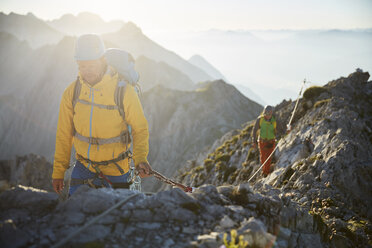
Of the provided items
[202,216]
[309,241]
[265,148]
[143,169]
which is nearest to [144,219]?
[202,216]

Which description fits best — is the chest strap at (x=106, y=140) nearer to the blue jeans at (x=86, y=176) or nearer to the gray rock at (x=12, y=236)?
the blue jeans at (x=86, y=176)

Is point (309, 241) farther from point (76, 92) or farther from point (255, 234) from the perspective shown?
point (76, 92)

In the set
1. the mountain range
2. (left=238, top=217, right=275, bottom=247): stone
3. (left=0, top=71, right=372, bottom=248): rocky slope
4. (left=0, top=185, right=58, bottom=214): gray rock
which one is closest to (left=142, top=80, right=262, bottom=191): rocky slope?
the mountain range

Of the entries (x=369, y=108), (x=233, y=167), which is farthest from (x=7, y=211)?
(x=369, y=108)

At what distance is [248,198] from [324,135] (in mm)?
9191

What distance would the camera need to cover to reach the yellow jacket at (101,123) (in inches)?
206

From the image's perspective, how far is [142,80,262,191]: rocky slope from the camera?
6075 cm

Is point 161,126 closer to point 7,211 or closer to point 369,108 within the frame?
point 369,108

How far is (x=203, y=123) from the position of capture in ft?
214

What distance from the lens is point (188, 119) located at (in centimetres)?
6781

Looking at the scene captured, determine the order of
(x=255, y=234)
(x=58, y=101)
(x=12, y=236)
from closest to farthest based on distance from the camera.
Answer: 1. (x=12, y=236)
2. (x=255, y=234)
3. (x=58, y=101)

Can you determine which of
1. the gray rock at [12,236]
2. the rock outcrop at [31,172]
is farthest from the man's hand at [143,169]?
the rock outcrop at [31,172]

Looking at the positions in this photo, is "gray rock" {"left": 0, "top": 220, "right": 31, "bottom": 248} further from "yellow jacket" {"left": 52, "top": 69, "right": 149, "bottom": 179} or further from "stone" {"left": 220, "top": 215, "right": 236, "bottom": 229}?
"stone" {"left": 220, "top": 215, "right": 236, "bottom": 229}

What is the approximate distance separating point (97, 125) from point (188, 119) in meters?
62.7
